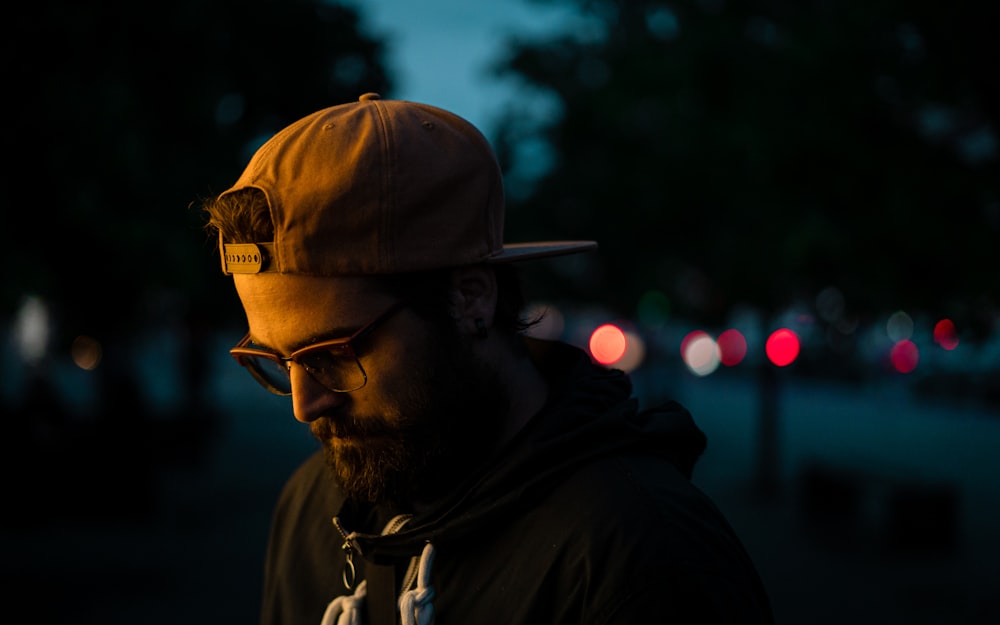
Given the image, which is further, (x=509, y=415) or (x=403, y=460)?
(x=509, y=415)

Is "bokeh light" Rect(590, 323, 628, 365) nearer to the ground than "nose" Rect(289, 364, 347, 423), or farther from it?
farther from it

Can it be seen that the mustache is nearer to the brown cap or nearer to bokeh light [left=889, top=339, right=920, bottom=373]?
the brown cap

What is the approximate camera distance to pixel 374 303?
1.58 m

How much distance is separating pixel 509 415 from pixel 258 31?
25.2ft

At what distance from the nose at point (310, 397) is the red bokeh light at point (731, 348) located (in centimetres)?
3186

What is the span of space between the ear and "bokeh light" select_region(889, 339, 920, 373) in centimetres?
2561

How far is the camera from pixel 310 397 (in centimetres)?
164

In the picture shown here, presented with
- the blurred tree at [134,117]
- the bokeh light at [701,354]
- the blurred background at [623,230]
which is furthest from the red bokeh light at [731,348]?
the blurred tree at [134,117]

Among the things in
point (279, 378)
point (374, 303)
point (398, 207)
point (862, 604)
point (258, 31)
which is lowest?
point (862, 604)

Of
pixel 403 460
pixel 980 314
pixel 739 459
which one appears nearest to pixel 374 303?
pixel 403 460

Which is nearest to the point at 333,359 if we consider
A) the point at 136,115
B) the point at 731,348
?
the point at 136,115

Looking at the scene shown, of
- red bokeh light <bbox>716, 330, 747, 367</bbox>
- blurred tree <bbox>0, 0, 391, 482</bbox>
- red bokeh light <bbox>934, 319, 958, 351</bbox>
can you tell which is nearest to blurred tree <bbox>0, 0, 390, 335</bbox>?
blurred tree <bbox>0, 0, 391, 482</bbox>

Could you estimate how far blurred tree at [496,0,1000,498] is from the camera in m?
6.04

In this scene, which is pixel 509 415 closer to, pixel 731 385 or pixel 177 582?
pixel 177 582
